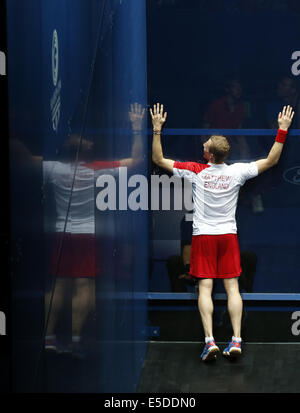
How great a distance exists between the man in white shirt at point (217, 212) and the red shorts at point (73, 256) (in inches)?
82.8

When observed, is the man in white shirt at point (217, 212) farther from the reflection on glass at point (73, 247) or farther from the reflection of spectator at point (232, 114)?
the reflection on glass at point (73, 247)

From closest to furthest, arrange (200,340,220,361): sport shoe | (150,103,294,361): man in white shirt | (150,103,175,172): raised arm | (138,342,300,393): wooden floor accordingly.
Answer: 1. (138,342,300,393): wooden floor
2. (200,340,220,361): sport shoe
3. (150,103,294,361): man in white shirt
4. (150,103,175,172): raised arm

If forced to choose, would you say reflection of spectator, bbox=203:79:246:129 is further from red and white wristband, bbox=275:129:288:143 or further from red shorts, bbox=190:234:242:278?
red shorts, bbox=190:234:242:278

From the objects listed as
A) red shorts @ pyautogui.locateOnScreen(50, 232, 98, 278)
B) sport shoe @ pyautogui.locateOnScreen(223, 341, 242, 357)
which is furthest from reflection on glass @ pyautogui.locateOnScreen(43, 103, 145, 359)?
sport shoe @ pyautogui.locateOnScreen(223, 341, 242, 357)

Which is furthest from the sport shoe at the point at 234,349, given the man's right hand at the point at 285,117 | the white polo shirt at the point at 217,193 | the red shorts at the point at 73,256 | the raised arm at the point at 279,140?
the red shorts at the point at 73,256

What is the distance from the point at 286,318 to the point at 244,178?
112 cm

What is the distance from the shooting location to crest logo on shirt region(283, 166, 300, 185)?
5777 mm

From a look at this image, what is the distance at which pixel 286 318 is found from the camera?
229 inches

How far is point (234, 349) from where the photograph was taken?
18.0 ft

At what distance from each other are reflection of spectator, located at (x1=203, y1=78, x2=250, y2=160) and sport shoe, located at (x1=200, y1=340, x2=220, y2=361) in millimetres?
1381

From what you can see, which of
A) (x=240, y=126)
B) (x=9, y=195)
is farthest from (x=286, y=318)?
(x=9, y=195)

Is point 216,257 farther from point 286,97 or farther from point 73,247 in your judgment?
point 73,247

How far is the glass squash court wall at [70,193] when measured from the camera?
7.86 feet

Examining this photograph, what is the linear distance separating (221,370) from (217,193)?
1.24 m
